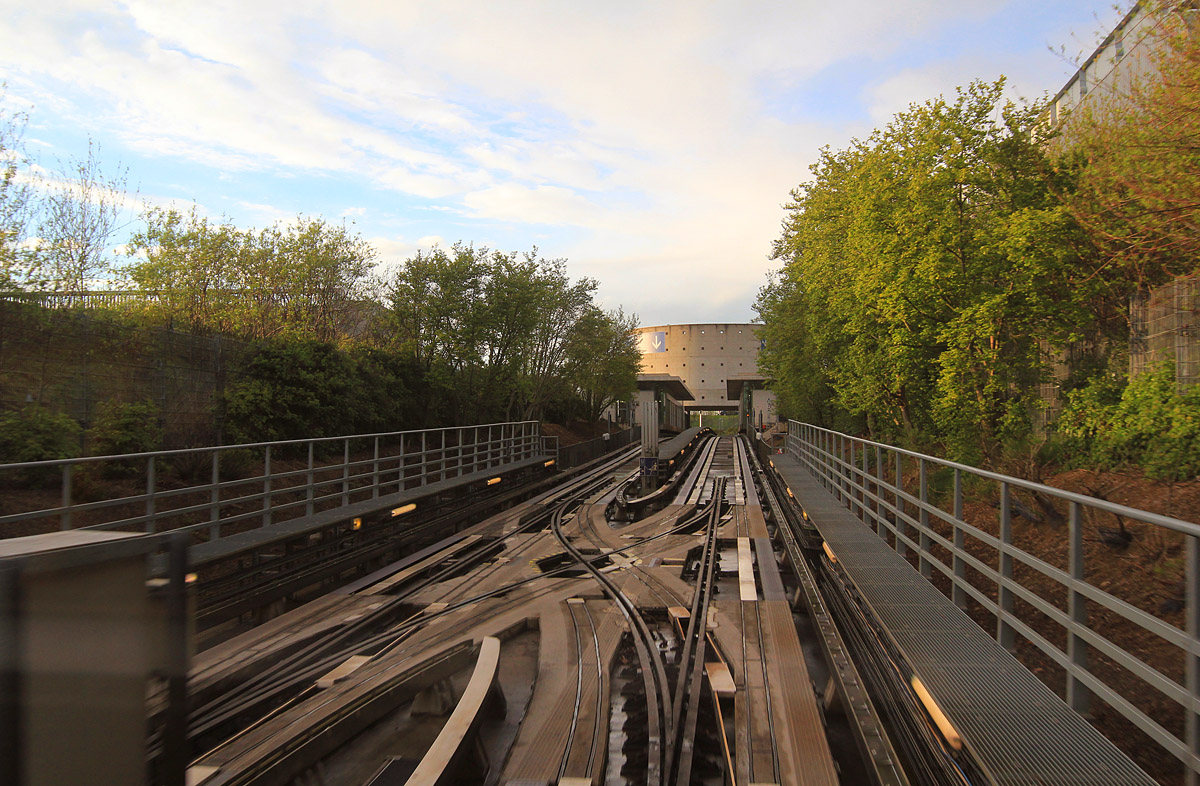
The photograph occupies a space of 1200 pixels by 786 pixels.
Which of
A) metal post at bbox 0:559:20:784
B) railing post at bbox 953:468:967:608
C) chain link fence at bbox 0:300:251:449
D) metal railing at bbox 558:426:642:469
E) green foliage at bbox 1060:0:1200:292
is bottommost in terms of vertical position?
metal railing at bbox 558:426:642:469

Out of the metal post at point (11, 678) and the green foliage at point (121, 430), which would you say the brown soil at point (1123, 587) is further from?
the green foliage at point (121, 430)

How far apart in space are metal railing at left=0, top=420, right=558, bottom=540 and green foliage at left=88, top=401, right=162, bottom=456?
0.24 meters

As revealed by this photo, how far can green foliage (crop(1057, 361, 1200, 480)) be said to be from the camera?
28.2ft

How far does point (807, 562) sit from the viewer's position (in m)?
8.62

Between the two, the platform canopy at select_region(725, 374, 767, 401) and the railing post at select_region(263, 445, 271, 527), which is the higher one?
the platform canopy at select_region(725, 374, 767, 401)

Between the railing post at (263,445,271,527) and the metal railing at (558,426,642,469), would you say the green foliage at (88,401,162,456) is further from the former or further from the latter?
the metal railing at (558,426,642,469)

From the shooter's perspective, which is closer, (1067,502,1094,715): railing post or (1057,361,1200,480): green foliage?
(1067,502,1094,715): railing post

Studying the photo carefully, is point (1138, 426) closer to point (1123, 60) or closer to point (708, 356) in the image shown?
point (1123, 60)

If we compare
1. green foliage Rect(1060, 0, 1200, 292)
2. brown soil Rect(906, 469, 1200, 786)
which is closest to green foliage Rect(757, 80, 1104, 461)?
green foliage Rect(1060, 0, 1200, 292)

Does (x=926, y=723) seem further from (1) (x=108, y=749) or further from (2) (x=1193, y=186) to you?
(2) (x=1193, y=186)

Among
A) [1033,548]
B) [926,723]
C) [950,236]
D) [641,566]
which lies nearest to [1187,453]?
[1033,548]

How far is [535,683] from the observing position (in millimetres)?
5055

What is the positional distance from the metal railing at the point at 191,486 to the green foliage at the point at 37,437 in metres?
0.21

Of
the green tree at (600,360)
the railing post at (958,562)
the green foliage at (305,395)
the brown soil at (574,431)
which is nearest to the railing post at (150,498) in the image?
the railing post at (958,562)
